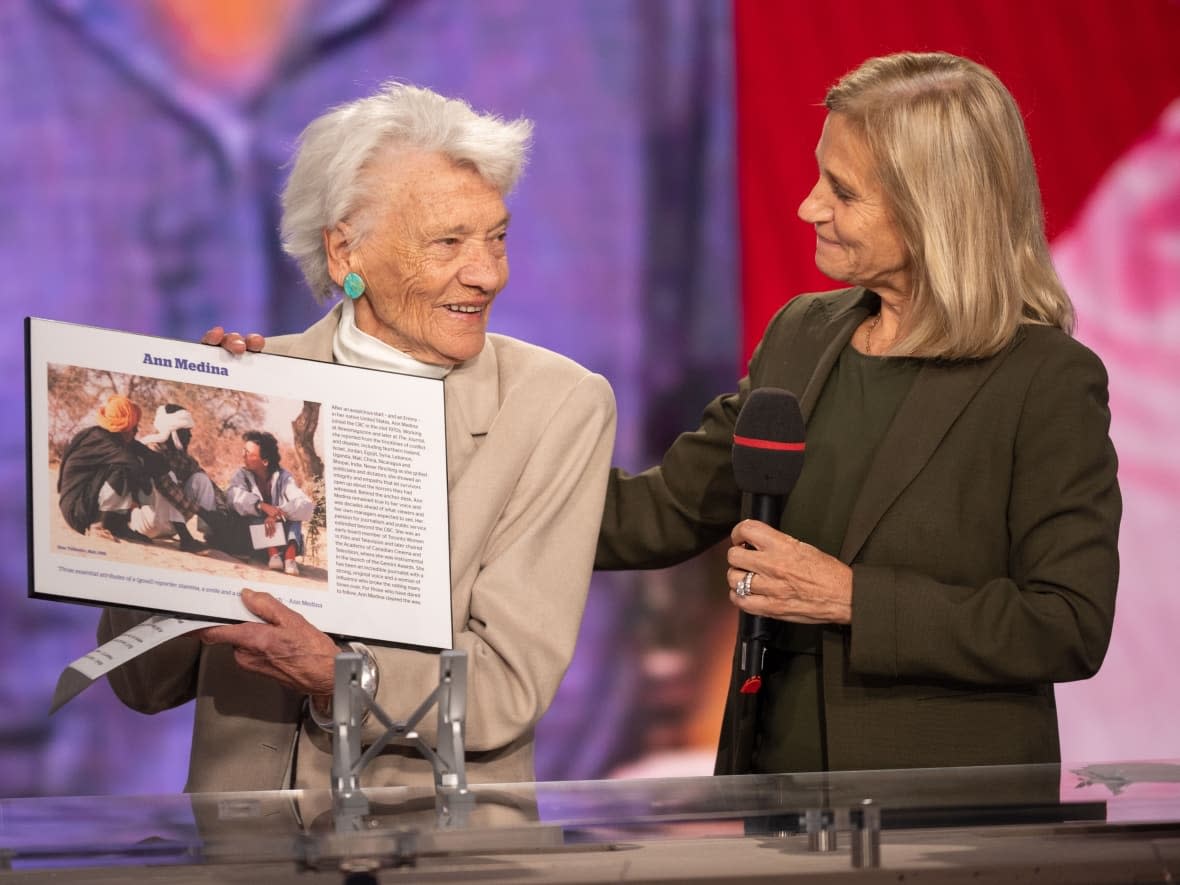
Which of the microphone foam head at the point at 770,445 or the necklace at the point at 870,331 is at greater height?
the necklace at the point at 870,331

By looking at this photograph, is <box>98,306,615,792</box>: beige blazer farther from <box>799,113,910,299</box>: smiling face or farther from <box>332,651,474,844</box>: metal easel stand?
<box>799,113,910,299</box>: smiling face

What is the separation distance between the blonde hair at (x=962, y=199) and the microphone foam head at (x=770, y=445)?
0.86ft

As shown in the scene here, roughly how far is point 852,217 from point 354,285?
29.7 inches

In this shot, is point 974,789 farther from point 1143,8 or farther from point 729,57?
point 1143,8

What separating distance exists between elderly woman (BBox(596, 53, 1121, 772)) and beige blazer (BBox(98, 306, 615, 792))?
0.26 metres

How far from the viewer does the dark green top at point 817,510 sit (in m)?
2.19

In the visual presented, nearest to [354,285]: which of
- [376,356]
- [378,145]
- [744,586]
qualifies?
[376,356]

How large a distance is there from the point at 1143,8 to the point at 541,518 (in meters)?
2.82

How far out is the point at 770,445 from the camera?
6.62 ft

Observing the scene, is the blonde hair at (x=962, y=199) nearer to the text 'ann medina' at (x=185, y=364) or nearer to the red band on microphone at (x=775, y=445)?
the red band on microphone at (x=775, y=445)

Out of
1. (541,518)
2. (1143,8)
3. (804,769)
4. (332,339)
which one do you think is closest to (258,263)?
(332,339)

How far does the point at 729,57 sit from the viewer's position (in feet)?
12.6

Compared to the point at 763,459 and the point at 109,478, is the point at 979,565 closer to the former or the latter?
the point at 763,459

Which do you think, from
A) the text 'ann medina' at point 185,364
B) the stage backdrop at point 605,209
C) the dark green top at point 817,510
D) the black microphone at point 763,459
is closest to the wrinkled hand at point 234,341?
the text 'ann medina' at point 185,364
